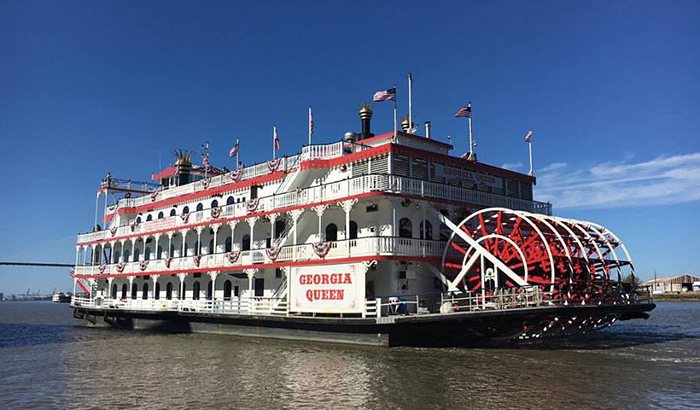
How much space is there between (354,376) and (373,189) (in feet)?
24.7

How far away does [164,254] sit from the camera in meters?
32.6

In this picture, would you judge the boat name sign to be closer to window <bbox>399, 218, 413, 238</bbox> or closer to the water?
the water

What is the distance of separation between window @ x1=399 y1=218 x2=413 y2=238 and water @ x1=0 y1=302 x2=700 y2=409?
4.64 m

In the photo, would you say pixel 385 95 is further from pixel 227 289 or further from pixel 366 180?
pixel 227 289

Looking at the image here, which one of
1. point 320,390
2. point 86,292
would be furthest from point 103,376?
point 86,292

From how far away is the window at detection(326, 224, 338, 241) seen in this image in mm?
23531

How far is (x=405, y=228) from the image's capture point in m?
21.9

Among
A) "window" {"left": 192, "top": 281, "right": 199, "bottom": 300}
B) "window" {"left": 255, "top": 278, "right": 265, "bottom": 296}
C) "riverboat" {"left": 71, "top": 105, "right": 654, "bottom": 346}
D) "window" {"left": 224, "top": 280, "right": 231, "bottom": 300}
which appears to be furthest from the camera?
"window" {"left": 192, "top": 281, "right": 199, "bottom": 300}

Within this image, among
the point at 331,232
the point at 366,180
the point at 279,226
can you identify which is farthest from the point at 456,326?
the point at 279,226

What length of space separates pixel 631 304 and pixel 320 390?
11.4m

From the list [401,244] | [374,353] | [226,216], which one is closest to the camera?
[374,353]

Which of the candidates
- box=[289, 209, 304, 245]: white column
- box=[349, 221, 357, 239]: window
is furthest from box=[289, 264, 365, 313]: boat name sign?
box=[349, 221, 357, 239]: window

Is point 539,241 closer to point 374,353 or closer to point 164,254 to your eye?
point 374,353

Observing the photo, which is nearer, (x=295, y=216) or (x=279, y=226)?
(x=295, y=216)
